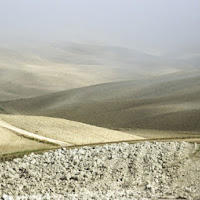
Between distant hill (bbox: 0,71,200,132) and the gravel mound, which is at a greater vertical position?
distant hill (bbox: 0,71,200,132)

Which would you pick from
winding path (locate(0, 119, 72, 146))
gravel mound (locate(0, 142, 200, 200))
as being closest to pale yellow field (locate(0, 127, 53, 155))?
winding path (locate(0, 119, 72, 146))

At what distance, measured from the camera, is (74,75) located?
4742 inches

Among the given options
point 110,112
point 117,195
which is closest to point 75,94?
point 110,112

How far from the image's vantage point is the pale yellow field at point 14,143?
78.4 ft

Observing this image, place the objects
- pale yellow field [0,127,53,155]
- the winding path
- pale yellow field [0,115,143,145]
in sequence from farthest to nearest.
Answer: pale yellow field [0,115,143,145], the winding path, pale yellow field [0,127,53,155]

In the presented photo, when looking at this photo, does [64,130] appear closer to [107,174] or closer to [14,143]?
[14,143]

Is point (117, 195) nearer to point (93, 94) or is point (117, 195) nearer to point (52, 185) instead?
point (52, 185)

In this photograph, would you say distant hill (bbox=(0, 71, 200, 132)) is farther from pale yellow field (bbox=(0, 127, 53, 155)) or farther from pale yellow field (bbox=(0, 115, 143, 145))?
pale yellow field (bbox=(0, 127, 53, 155))

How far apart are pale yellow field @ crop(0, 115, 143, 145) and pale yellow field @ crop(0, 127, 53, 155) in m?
2.38

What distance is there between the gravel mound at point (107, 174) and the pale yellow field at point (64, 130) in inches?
347

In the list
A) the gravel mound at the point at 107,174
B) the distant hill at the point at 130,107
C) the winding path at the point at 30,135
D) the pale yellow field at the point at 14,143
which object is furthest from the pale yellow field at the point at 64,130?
the distant hill at the point at 130,107

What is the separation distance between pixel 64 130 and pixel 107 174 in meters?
14.6

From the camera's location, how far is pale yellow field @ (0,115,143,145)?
2895 centimetres

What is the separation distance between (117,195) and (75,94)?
64980 mm
